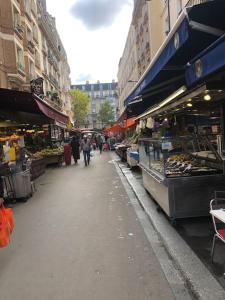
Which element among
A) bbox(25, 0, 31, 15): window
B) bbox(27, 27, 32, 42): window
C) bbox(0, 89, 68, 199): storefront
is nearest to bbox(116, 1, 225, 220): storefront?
bbox(0, 89, 68, 199): storefront

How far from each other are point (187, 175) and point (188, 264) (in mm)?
2089

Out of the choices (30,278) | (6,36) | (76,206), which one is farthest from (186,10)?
(6,36)

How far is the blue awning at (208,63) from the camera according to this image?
3.56 meters

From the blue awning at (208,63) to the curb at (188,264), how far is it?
2.29 m

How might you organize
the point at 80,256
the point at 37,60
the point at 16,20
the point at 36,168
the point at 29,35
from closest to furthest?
the point at 80,256, the point at 36,168, the point at 16,20, the point at 29,35, the point at 37,60

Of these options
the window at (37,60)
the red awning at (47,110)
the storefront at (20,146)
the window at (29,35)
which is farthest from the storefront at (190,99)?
the window at (37,60)

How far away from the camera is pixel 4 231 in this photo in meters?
4.98

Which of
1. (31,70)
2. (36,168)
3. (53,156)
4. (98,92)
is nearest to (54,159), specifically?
(53,156)

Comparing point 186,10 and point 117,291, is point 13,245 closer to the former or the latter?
point 117,291

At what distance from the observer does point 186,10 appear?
4383mm

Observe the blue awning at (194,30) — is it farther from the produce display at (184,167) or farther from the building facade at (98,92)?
the building facade at (98,92)

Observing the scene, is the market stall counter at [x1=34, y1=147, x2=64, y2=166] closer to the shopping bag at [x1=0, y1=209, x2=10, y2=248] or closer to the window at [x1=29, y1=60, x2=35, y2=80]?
the window at [x1=29, y1=60, x2=35, y2=80]

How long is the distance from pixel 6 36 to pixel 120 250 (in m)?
20.1

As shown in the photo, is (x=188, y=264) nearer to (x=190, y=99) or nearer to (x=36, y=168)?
(x=190, y=99)
